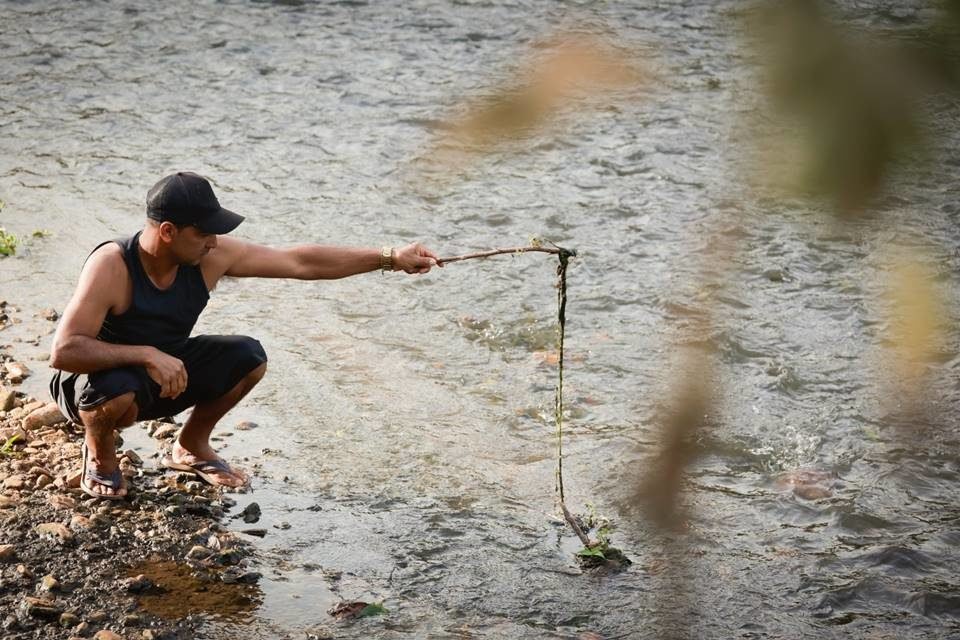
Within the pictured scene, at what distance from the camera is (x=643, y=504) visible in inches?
54.1

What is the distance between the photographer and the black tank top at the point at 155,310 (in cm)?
375

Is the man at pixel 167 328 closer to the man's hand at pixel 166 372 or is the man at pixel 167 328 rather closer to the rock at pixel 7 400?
the man's hand at pixel 166 372

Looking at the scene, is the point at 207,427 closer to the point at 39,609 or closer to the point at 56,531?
the point at 56,531

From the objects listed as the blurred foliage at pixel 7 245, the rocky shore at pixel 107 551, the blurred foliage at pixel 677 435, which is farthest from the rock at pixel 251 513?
the blurred foliage at pixel 7 245

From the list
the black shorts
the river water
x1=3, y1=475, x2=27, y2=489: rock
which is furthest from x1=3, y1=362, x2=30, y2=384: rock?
x1=3, y1=475, x2=27, y2=489: rock

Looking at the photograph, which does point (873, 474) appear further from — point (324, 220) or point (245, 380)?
point (324, 220)

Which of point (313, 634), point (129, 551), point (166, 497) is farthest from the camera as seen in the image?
point (166, 497)

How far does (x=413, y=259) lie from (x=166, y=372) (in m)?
0.95

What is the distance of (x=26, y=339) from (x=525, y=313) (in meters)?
2.39

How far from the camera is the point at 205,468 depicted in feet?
13.4

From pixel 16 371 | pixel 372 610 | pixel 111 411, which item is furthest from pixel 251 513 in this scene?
pixel 16 371

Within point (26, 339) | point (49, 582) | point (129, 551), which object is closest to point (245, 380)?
point (129, 551)

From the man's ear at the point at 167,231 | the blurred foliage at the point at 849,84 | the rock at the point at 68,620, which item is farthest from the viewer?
the man's ear at the point at 167,231

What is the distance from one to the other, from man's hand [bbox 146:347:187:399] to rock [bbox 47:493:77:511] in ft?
1.58
